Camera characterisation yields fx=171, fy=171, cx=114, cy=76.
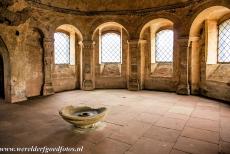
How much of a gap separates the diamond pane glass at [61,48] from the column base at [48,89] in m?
1.72

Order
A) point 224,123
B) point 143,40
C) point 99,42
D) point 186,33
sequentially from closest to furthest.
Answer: point 224,123
point 186,33
point 143,40
point 99,42

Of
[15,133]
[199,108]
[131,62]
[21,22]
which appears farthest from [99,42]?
[15,133]

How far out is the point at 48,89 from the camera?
8430 millimetres

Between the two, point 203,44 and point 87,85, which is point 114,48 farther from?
point 203,44

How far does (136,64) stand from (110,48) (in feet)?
6.70

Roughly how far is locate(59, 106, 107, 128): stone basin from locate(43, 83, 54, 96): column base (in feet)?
15.2

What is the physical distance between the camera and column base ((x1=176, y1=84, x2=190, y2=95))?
818 cm

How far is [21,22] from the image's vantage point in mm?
6766

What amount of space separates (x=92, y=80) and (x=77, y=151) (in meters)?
7.04

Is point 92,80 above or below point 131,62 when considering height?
below

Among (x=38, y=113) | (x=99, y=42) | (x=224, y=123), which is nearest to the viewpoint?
(x=224, y=123)

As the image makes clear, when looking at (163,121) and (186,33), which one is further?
(186,33)

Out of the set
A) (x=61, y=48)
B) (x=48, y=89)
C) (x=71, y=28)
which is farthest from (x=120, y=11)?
(x=48, y=89)

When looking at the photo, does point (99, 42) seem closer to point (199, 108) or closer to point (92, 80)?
point (92, 80)
